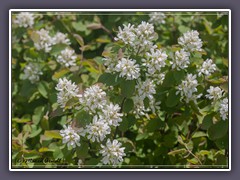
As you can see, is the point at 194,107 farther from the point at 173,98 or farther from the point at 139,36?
the point at 139,36

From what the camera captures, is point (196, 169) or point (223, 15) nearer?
point (196, 169)

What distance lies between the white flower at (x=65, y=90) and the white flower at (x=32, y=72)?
0.82 meters

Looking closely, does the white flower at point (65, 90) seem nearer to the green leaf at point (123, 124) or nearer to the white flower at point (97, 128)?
the white flower at point (97, 128)

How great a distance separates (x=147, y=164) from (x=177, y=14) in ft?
3.45

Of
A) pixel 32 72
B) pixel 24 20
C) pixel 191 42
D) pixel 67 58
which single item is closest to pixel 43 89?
pixel 32 72

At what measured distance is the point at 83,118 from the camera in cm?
266

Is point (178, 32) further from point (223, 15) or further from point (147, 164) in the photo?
point (147, 164)

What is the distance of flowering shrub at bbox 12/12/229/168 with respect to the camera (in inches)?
107

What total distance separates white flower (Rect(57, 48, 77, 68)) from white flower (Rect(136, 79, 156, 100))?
69 centimetres

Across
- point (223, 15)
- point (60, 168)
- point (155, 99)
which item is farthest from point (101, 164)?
point (223, 15)

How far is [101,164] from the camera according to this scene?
2.86m

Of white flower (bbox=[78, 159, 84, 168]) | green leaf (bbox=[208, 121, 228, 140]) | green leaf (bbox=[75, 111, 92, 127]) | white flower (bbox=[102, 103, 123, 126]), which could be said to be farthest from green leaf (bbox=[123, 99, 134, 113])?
green leaf (bbox=[208, 121, 228, 140])
